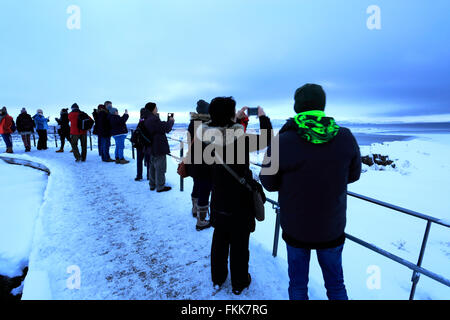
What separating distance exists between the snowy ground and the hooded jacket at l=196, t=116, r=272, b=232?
88cm

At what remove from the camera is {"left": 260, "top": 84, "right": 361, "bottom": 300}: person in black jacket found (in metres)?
1.44

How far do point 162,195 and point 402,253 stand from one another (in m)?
5.92

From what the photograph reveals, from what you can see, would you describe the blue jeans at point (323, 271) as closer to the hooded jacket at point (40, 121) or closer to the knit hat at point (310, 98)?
the knit hat at point (310, 98)

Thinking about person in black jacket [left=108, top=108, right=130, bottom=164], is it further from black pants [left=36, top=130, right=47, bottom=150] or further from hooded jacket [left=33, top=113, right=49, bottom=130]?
black pants [left=36, top=130, right=47, bottom=150]

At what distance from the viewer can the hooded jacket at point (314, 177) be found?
1.44 m

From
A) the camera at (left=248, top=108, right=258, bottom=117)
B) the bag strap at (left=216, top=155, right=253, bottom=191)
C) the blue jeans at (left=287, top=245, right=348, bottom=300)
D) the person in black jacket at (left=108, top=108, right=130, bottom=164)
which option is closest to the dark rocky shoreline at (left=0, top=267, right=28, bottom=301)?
the bag strap at (left=216, top=155, right=253, bottom=191)

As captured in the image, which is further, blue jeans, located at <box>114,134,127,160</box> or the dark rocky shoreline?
blue jeans, located at <box>114,134,127,160</box>

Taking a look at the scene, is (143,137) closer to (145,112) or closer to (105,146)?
(145,112)

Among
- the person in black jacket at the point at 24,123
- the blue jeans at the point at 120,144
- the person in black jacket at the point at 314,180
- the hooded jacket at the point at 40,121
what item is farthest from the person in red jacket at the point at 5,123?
the person in black jacket at the point at 314,180

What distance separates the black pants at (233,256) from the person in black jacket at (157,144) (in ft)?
10.4

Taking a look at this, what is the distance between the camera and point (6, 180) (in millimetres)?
6496

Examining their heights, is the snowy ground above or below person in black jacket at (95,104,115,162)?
below

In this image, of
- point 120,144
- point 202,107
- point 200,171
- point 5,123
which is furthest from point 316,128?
point 5,123

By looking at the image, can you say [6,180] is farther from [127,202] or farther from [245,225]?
[245,225]
